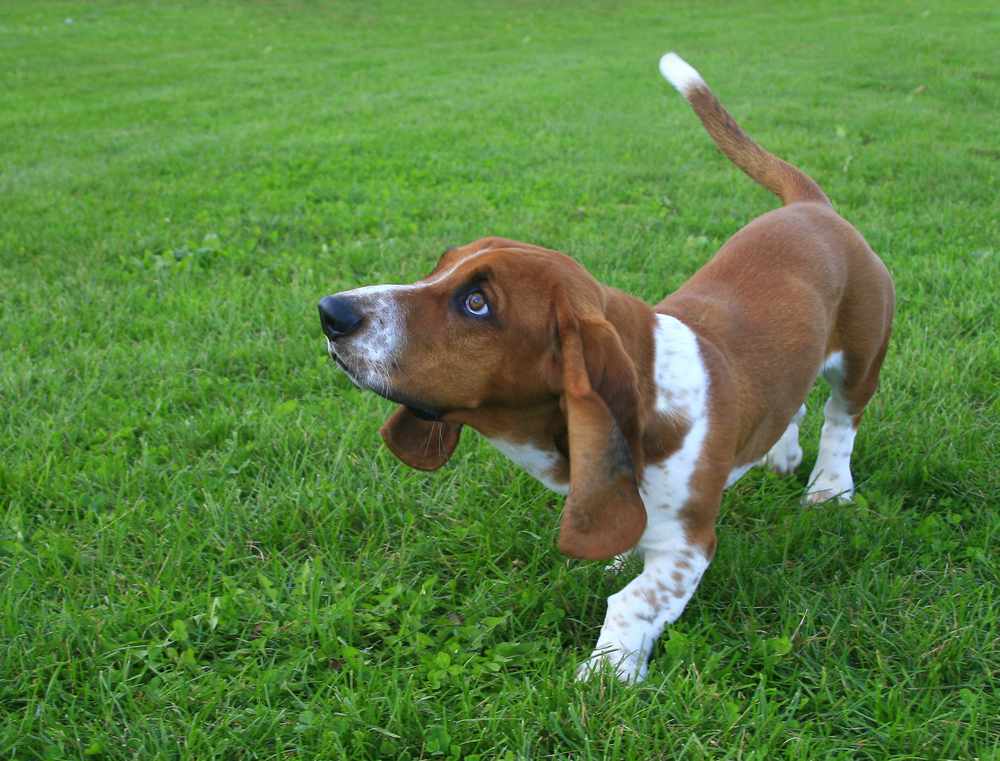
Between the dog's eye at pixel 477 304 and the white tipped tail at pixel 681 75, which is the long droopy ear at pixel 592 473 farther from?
the white tipped tail at pixel 681 75

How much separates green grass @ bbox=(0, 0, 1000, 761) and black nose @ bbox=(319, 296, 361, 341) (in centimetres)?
97

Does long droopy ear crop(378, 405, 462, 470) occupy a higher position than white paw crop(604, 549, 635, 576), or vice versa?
long droopy ear crop(378, 405, 462, 470)

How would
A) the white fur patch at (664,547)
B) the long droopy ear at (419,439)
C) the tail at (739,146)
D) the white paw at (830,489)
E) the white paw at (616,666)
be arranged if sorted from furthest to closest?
the tail at (739,146) → the white paw at (830,489) → the long droopy ear at (419,439) → the white fur patch at (664,547) → the white paw at (616,666)

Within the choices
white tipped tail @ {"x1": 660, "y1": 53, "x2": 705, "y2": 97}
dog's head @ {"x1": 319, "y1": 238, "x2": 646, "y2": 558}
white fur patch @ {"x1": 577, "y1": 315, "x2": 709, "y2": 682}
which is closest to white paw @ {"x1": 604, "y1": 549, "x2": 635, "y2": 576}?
white fur patch @ {"x1": 577, "y1": 315, "x2": 709, "y2": 682}

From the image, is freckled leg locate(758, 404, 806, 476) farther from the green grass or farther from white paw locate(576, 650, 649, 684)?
white paw locate(576, 650, 649, 684)

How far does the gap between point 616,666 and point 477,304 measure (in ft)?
3.97

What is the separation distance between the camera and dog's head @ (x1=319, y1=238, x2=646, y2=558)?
7.30 ft

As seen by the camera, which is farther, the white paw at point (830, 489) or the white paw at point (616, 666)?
the white paw at point (830, 489)

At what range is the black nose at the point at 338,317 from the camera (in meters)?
2.34

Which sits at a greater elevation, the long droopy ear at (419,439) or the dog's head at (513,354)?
the dog's head at (513,354)

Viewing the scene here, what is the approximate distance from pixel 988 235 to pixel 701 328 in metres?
4.48

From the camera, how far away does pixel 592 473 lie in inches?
85.1

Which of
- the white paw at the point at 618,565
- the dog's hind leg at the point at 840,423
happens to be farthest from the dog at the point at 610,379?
the dog's hind leg at the point at 840,423

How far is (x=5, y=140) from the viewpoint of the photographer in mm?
10375
